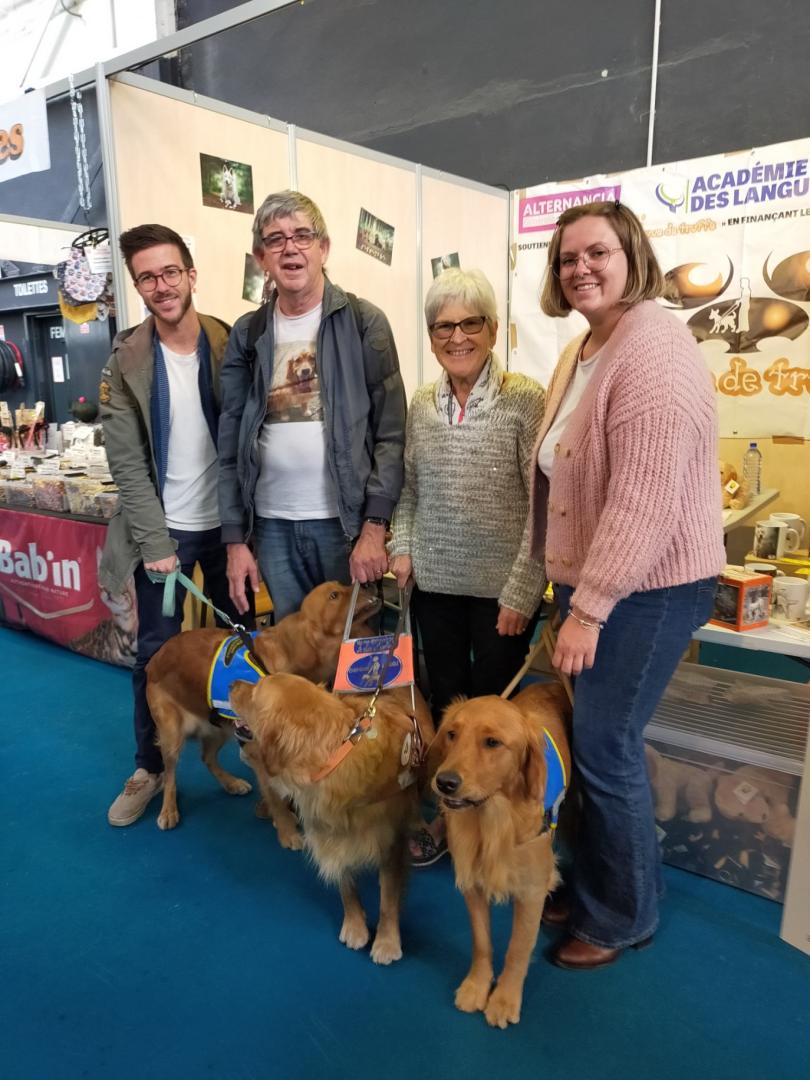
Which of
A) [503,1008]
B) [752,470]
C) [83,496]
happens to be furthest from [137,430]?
[752,470]

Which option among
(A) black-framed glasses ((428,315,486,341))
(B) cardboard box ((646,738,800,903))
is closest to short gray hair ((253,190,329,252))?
(A) black-framed glasses ((428,315,486,341))

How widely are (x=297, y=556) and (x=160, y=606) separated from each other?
55 cm

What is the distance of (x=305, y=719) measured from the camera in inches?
58.4

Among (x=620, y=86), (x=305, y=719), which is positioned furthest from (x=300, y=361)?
(x=620, y=86)

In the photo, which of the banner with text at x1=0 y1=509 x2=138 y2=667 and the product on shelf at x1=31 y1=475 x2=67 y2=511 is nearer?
the banner with text at x1=0 y1=509 x2=138 y2=667

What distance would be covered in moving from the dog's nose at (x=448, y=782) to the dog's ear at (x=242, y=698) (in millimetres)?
483

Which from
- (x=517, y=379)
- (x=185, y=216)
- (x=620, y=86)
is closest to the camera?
(x=517, y=379)

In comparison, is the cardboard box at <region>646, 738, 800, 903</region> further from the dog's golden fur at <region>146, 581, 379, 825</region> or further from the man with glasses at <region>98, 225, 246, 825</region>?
the man with glasses at <region>98, 225, 246, 825</region>

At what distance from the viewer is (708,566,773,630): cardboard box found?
183 centimetres

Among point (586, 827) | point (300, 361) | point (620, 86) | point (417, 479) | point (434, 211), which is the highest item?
point (620, 86)

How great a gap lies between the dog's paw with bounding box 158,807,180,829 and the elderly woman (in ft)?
3.26

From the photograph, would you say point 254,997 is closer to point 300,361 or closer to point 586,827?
point 586,827

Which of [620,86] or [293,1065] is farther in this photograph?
[620,86]

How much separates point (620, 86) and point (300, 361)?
3.71 m
